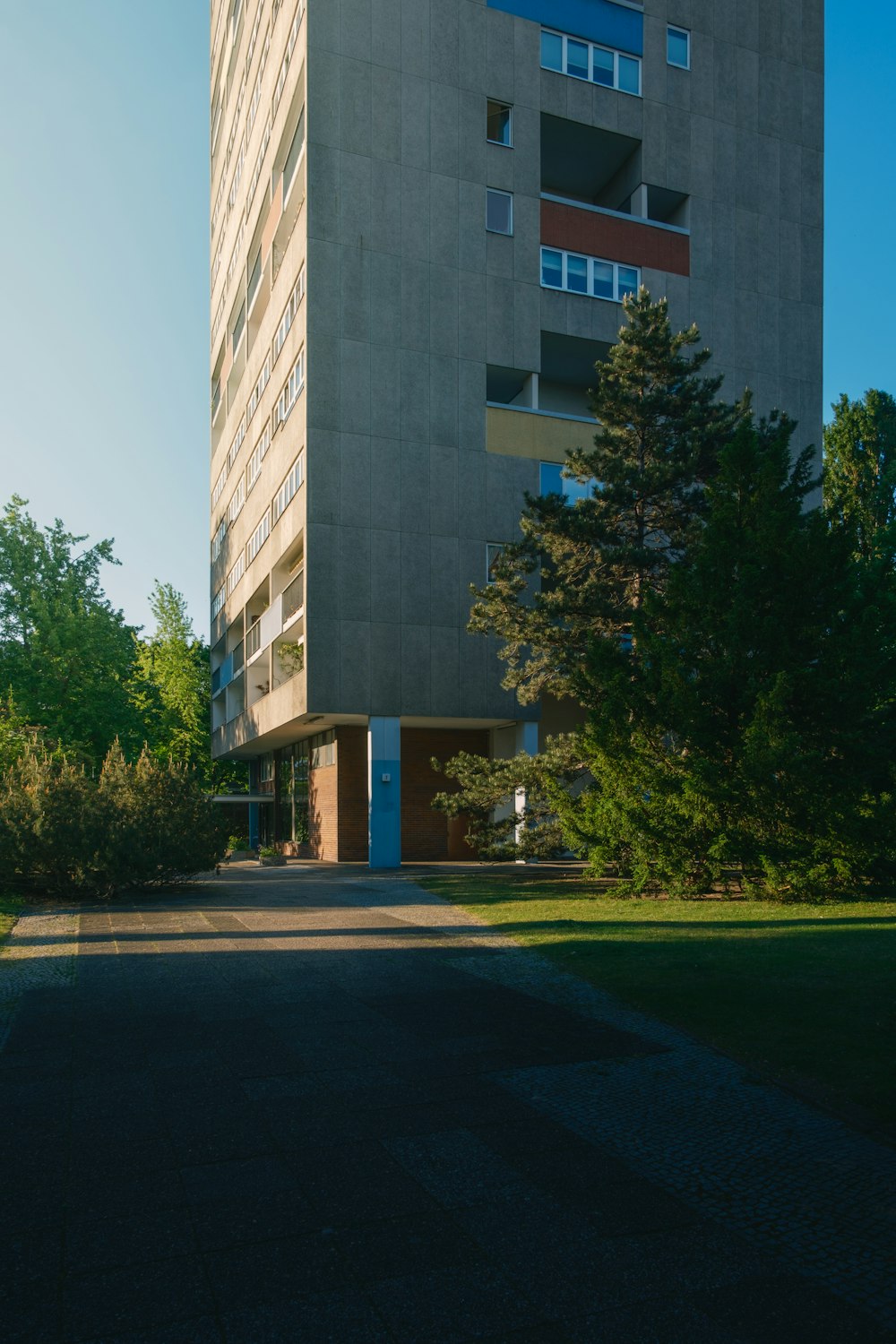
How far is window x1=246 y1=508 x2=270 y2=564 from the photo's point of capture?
121 feet

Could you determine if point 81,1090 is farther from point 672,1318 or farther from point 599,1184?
point 672,1318

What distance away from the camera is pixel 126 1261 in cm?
410

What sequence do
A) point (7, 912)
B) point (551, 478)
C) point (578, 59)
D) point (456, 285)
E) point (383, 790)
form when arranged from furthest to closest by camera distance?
point (578, 59), point (551, 478), point (456, 285), point (383, 790), point (7, 912)

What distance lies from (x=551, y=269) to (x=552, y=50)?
7.18 meters

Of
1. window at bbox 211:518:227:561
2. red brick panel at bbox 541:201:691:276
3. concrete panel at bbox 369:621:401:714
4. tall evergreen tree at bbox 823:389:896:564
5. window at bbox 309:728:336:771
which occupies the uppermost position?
red brick panel at bbox 541:201:691:276

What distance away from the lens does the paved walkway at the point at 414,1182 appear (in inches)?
147

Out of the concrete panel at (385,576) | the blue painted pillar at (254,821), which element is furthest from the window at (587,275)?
the blue painted pillar at (254,821)

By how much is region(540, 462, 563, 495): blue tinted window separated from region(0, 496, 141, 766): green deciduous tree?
75.1 feet

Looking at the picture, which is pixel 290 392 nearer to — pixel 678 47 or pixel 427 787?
pixel 427 787

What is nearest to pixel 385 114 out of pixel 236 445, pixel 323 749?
A: pixel 236 445

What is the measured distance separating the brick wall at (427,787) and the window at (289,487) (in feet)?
27.4

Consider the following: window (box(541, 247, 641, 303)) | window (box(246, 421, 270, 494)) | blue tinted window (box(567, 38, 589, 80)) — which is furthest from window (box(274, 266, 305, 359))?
blue tinted window (box(567, 38, 589, 80))

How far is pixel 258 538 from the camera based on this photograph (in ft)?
129

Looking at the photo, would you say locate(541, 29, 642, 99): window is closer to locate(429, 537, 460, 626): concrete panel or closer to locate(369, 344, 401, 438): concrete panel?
locate(369, 344, 401, 438): concrete panel
